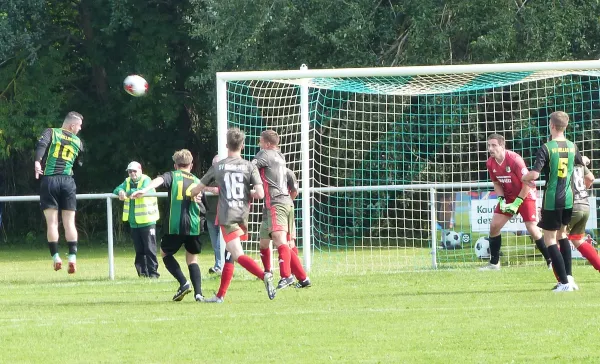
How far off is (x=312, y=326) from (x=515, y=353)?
2092mm

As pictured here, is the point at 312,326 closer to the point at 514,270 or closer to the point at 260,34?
the point at 514,270

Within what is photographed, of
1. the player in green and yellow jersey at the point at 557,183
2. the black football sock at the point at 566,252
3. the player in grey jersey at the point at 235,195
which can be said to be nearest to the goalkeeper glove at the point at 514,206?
the black football sock at the point at 566,252

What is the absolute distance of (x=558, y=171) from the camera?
11461 mm

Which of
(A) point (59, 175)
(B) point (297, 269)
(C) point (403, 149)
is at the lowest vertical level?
(B) point (297, 269)

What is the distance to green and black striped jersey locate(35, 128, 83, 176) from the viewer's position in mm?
13133

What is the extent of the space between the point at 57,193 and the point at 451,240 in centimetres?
600

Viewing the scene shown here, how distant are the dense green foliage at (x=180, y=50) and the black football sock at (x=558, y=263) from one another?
10.5m

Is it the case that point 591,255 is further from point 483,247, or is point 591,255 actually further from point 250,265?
point 483,247


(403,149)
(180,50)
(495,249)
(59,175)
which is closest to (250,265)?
(59,175)

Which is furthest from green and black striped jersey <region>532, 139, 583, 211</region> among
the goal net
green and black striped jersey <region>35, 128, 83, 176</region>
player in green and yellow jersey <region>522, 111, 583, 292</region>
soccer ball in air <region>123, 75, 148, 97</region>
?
soccer ball in air <region>123, 75, 148, 97</region>

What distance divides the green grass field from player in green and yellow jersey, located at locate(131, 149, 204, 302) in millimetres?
289

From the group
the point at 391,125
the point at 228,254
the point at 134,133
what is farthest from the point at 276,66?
the point at 228,254

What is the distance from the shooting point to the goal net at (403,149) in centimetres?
1534

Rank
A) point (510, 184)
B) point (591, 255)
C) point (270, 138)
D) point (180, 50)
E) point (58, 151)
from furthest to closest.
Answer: point (180, 50), point (510, 184), point (58, 151), point (270, 138), point (591, 255)
